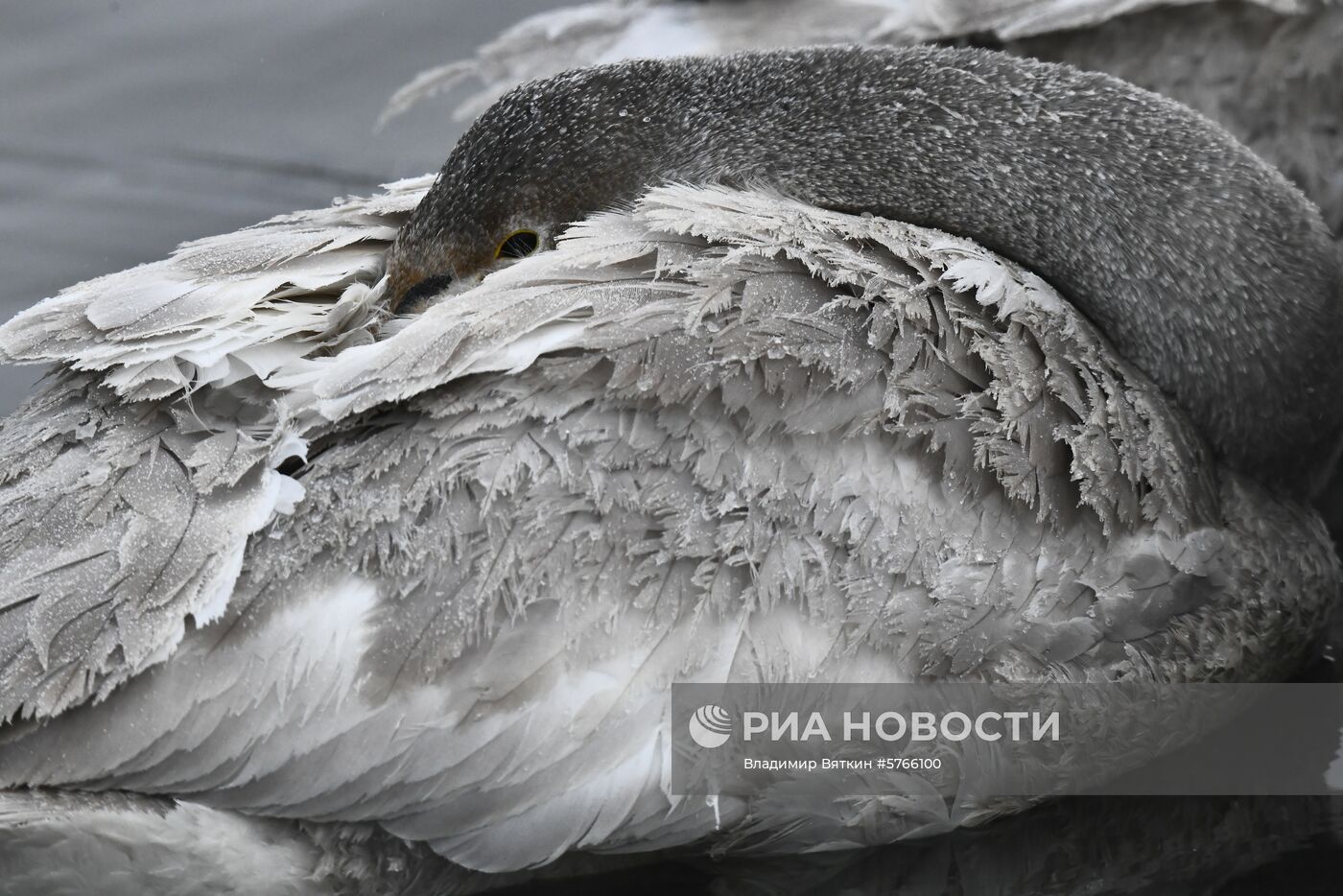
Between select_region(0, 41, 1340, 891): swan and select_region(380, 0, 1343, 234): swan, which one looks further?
select_region(380, 0, 1343, 234): swan

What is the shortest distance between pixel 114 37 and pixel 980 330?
3612mm

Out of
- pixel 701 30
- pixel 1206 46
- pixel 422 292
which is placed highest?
pixel 701 30

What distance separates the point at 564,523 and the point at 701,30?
2.71 m

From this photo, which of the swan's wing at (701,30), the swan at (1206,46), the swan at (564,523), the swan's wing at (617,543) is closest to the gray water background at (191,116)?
the swan's wing at (701,30)

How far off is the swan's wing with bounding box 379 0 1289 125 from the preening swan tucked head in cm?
121

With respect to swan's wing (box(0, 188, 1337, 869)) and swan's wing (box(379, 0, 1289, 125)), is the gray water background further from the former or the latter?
swan's wing (box(0, 188, 1337, 869))

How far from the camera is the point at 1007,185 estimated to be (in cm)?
302

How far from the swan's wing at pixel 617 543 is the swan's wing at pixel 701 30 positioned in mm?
1878

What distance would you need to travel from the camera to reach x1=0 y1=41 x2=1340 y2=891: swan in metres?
2.38

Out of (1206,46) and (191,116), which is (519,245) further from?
(191,116)

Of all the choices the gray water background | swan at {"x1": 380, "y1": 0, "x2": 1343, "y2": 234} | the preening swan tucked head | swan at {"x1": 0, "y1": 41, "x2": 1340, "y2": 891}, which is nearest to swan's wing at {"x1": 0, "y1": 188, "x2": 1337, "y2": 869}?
swan at {"x1": 0, "y1": 41, "x2": 1340, "y2": 891}

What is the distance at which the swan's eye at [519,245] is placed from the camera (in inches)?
123

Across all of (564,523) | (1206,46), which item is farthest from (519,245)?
(1206,46)

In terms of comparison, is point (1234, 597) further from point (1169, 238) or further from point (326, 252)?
point (326, 252)
